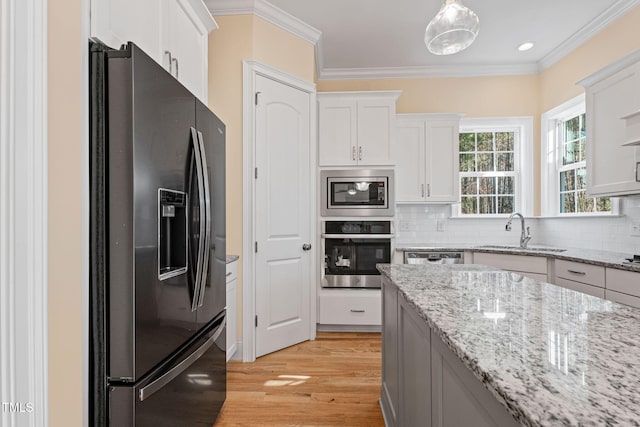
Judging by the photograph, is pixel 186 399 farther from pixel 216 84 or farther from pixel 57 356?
pixel 216 84

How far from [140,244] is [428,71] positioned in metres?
3.99

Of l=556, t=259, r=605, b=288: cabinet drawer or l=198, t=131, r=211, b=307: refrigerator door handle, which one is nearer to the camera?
l=198, t=131, r=211, b=307: refrigerator door handle

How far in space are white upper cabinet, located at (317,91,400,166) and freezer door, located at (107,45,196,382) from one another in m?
2.37

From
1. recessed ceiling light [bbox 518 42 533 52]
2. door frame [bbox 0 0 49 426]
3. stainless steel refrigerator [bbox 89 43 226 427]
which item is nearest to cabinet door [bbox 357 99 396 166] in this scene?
recessed ceiling light [bbox 518 42 533 52]

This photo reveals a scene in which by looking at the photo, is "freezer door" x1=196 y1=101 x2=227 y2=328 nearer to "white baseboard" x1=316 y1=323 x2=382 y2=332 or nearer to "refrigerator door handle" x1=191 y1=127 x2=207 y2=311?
"refrigerator door handle" x1=191 y1=127 x2=207 y2=311

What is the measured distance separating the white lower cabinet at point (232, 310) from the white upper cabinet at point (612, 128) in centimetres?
293

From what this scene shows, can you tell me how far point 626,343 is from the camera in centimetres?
77

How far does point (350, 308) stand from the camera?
11.4 ft

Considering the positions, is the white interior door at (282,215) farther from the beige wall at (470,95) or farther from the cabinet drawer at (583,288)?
the cabinet drawer at (583,288)

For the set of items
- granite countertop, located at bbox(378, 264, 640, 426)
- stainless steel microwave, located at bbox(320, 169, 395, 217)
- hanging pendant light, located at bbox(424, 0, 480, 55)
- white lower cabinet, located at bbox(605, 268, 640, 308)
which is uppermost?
hanging pendant light, located at bbox(424, 0, 480, 55)

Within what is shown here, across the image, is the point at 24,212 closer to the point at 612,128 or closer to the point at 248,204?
the point at 248,204

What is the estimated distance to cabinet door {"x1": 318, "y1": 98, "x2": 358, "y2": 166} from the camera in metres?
3.56

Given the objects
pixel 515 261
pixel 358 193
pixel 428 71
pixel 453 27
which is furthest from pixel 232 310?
pixel 428 71

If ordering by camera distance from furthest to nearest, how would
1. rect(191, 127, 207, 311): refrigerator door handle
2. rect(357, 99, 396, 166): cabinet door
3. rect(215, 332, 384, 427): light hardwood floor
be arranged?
1. rect(357, 99, 396, 166): cabinet door
2. rect(215, 332, 384, 427): light hardwood floor
3. rect(191, 127, 207, 311): refrigerator door handle
